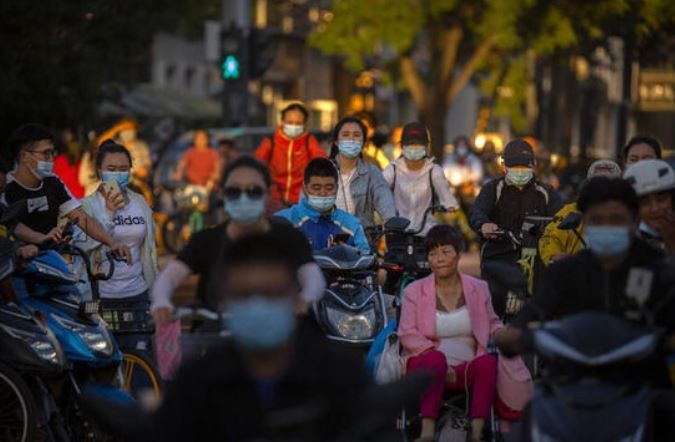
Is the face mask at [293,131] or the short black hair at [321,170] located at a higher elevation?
the face mask at [293,131]

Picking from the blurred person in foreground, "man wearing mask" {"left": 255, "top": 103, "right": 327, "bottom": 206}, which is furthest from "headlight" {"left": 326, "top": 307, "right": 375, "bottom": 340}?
"man wearing mask" {"left": 255, "top": 103, "right": 327, "bottom": 206}

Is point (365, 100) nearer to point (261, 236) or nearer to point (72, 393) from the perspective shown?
point (72, 393)

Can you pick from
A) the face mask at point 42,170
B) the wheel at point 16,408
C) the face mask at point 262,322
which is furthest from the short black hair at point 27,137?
the face mask at point 262,322

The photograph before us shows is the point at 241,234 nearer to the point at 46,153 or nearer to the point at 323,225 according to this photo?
the point at 323,225

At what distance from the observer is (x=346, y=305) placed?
38.0 feet

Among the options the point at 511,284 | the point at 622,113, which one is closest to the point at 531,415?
the point at 511,284

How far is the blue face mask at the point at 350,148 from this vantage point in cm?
1552

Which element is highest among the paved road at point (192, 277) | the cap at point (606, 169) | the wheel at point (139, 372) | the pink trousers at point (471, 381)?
the cap at point (606, 169)

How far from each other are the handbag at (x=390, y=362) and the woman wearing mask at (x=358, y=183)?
4.26 meters

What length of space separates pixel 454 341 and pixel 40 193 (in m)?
2.84

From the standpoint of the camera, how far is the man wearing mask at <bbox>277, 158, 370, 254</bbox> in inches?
477

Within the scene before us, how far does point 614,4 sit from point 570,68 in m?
10.9

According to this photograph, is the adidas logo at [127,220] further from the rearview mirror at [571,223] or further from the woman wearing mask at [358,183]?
the rearview mirror at [571,223]

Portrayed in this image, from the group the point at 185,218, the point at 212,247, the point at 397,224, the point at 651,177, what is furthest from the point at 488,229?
the point at 185,218
